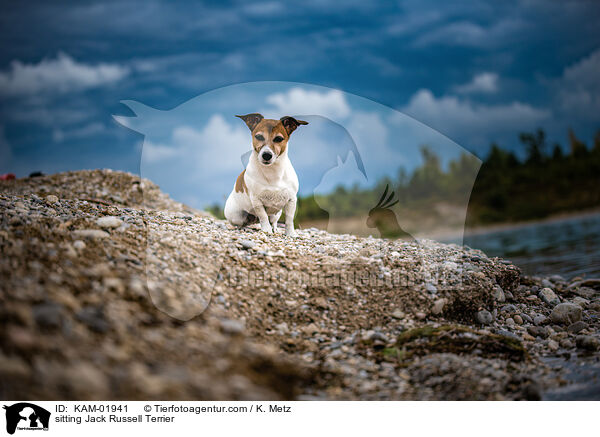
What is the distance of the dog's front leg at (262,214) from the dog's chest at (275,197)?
0.15 feet

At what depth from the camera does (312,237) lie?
4375mm

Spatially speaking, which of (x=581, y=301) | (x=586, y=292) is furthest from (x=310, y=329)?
(x=586, y=292)

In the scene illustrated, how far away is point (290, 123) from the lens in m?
3.51

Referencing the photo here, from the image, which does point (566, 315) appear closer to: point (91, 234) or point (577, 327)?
point (577, 327)

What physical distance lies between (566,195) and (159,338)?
21973 mm

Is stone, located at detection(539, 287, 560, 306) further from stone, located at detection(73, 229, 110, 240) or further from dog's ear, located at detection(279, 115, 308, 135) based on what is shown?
stone, located at detection(73, 229, 110, 240)

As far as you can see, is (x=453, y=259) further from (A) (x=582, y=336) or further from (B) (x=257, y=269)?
(B) (x=257, y=269)

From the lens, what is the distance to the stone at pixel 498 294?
362 cm

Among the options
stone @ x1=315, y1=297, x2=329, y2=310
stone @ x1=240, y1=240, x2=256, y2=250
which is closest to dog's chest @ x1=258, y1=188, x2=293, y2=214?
stone @ x1=240, y1=240, x2=256, y2=250

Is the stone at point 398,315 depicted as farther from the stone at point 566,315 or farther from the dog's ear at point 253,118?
the dog's ear at point 253,118

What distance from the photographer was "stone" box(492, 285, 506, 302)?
3.62 metres

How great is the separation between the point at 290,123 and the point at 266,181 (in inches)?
24.4

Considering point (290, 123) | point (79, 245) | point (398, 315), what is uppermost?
point (290, 123)

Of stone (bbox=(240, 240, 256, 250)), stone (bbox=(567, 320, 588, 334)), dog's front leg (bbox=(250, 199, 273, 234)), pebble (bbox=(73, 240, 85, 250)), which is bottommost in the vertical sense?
stone (bbox=(567, 320, 588, 334))
